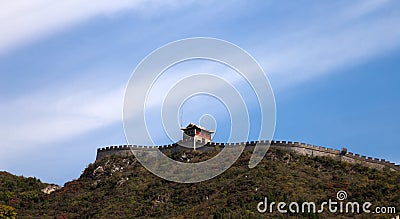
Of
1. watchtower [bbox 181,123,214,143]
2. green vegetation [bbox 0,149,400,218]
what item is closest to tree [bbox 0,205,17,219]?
green vegetation [bbox 0,149,400,218]

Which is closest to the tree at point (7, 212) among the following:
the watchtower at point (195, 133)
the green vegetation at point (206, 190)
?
the green vegetation at point (206, 190)

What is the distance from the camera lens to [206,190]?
286ft

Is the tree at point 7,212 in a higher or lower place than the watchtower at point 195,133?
lower

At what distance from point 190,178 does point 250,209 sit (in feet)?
54.7

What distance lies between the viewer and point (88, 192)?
94.6m

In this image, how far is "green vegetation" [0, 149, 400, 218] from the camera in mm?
79625

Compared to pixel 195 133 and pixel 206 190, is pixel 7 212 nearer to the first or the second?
pixel 206 190

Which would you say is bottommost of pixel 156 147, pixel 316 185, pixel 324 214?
pixel 324 214

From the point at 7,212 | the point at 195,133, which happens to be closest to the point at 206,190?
the point at 195,133

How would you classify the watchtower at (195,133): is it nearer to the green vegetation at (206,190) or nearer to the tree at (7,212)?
the green vegetation at (206,190)

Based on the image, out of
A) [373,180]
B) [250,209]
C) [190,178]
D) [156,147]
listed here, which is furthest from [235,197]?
[156,147]

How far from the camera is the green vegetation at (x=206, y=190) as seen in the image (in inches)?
3135

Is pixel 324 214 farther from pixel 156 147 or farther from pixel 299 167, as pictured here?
pixel 156 147

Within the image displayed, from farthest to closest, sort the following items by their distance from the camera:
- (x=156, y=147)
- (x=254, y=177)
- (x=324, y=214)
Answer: (x=156, y=147) < (x=254, y=177) < (x=324, y=214)
